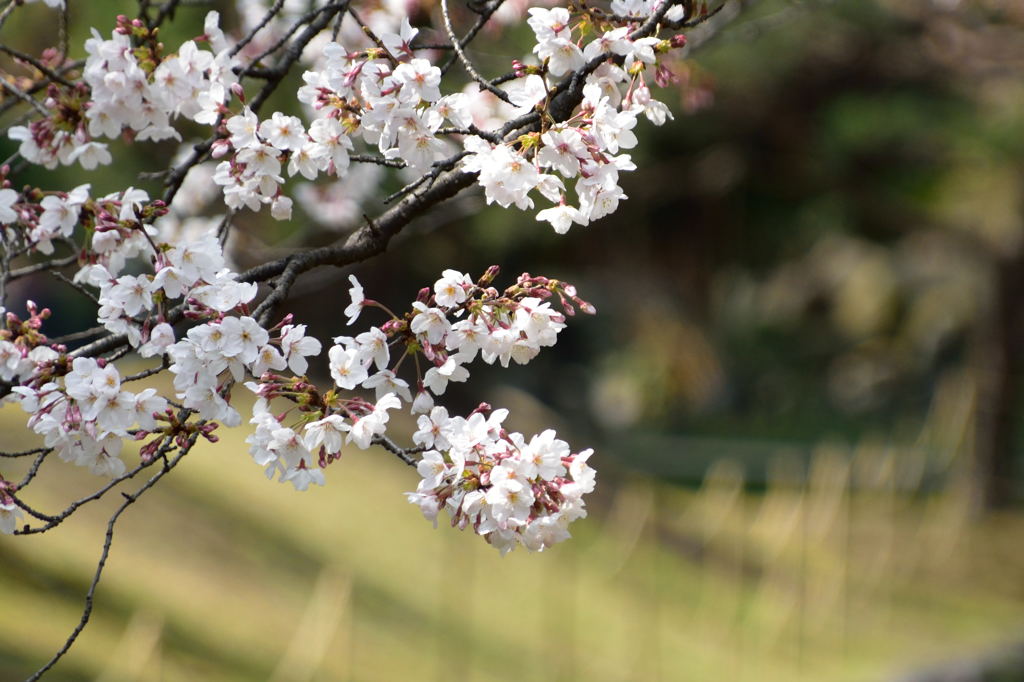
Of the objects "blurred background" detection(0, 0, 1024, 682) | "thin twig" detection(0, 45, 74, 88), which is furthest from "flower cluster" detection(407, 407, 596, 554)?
"blurred background" detection(0, 0, 1024, 682)

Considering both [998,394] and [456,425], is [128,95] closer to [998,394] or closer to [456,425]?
[456,425]

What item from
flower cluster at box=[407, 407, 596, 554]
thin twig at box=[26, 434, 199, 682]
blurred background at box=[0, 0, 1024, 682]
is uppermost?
blurred background at box=[0, 0, 1024, 682]

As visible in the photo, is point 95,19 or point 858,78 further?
point 858,78

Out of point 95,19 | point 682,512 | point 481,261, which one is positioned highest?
point 481,261

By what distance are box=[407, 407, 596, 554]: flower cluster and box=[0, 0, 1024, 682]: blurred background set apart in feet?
3.28

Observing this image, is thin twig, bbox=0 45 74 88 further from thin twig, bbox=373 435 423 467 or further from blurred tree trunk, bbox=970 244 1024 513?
blurred tree trunk, bbox=970 244 1024 513

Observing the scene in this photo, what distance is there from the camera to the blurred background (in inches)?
113

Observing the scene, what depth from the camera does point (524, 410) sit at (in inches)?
280

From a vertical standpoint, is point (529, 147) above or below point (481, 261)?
below

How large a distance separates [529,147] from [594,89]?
0.09m

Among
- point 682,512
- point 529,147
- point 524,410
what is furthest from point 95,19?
point 682,512

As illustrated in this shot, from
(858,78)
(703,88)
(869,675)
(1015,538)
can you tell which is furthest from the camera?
(1015,538)

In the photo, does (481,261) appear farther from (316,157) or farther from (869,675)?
(316,157)

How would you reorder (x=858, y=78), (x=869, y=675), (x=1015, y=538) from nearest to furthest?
(x=869, y=675) < (x=858, y=78) < (x=1015, y=538)
